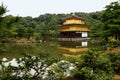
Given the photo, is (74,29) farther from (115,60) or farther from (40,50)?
(115,60)

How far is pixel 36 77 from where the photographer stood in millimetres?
5391

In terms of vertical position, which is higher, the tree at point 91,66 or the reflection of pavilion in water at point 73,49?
the tree at point 91,66

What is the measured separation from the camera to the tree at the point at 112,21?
15847 mm

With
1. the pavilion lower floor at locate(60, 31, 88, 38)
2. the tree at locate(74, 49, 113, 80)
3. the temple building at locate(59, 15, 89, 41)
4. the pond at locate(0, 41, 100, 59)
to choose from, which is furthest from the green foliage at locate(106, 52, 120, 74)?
the pavilion lower floor at locate(60, 31, 88, 38)

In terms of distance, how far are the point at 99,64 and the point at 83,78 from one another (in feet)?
2.54

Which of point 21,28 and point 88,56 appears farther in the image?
point 21,28

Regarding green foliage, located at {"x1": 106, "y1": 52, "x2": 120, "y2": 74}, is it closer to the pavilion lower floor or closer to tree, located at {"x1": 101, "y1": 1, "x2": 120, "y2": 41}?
tree, located at {"x1": 101, "y1": 1, "x2": 120, "y2": 41}

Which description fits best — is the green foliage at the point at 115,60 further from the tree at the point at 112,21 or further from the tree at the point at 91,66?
the tree at the point at 112,21

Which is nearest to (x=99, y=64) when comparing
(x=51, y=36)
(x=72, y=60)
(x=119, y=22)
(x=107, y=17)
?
(x=72, y=60)

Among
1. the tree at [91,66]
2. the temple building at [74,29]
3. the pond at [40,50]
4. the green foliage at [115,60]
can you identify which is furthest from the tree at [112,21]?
the temple building at [74,29]

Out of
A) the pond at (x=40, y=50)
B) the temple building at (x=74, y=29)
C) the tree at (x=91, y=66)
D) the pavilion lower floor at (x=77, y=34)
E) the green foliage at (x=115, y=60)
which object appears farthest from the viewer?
the pavilion lower floor at (x=77, y=34)

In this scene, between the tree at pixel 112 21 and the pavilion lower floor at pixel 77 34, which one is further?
the pavilion lower floor at pixel 77 34

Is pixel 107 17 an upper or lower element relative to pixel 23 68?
upper

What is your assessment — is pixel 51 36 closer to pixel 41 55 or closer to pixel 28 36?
pixel 28 36
